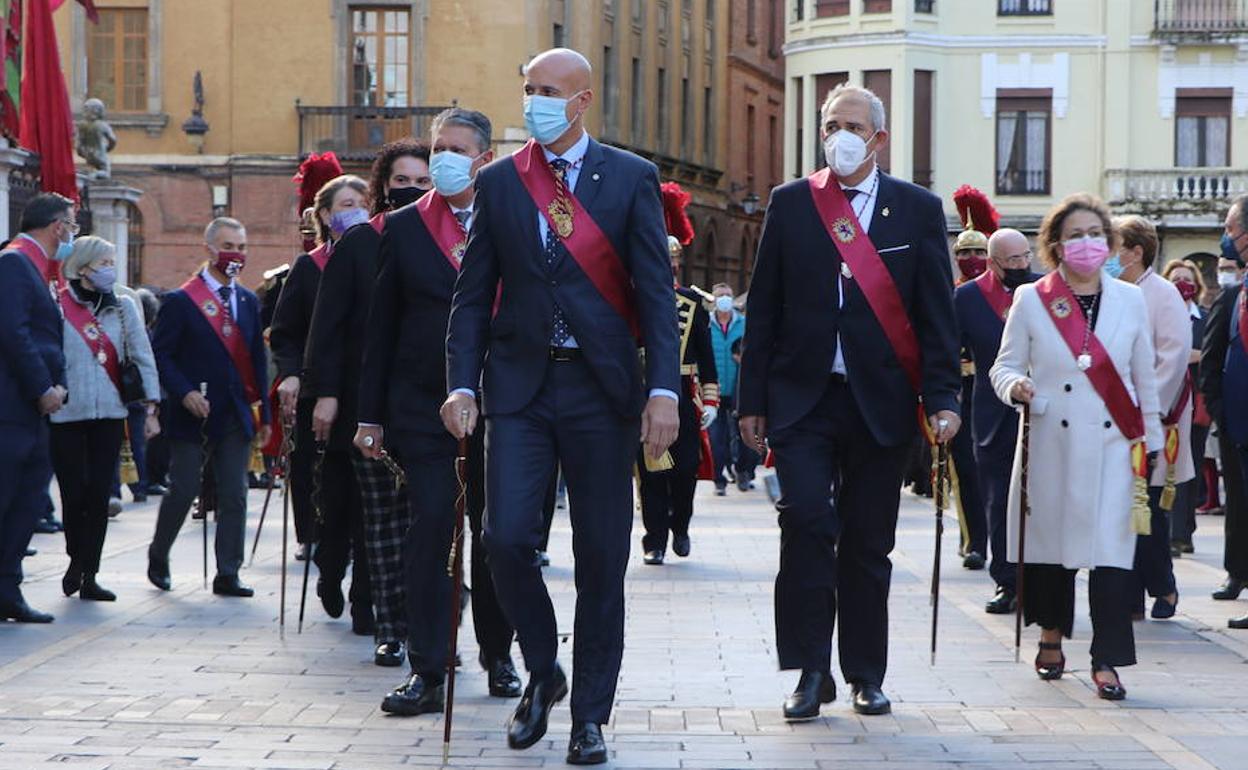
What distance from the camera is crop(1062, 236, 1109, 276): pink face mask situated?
920 centimetres

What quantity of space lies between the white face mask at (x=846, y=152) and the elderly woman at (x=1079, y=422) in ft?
4.46

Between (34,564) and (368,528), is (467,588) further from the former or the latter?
(34,564)

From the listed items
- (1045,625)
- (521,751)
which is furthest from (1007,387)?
(521,751)

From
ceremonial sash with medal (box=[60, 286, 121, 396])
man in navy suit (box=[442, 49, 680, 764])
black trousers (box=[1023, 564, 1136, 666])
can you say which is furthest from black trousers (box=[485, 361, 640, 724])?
ceremonial sash with medal (box=[60, 286, 121, 396])

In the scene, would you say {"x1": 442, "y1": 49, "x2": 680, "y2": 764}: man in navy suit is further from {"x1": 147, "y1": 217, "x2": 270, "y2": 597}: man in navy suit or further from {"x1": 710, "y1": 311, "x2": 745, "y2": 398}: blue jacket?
{"x1": 710, "y1": 311, "x2": 745, "y2": 398}: blue jacket

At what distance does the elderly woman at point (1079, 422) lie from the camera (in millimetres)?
9008

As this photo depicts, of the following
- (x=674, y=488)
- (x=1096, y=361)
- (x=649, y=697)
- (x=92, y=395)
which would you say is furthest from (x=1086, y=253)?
(x=674, y=488)

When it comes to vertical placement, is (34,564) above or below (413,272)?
below

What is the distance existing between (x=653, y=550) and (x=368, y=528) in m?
5.34

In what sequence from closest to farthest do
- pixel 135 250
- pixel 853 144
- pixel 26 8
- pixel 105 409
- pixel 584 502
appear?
pixel 584 502
pixel 853 144
pixel 105 409
pixel 26 8
pixel 135 250

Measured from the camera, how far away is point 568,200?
733 centimetres

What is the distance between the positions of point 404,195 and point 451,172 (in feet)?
3.24

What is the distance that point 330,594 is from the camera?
36.0ft

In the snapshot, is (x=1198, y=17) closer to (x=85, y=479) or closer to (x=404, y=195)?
(x=85, y=479)
